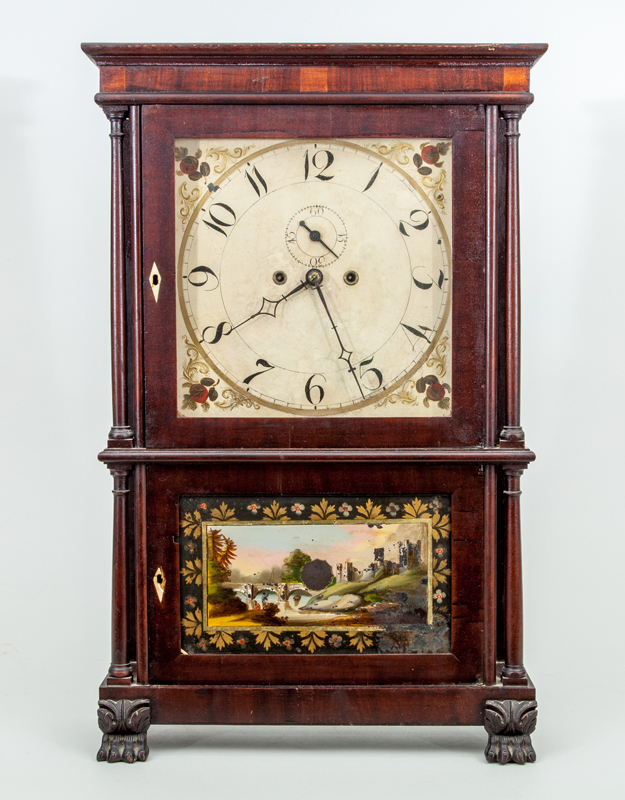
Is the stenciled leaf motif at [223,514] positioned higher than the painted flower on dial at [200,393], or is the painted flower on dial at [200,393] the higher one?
the painted flower on dial at [200,393]

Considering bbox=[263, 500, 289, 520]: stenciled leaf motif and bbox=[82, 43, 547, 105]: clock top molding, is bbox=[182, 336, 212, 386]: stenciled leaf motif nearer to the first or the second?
bbox=[263, 500, 289, 520]: stenciled leaf motif

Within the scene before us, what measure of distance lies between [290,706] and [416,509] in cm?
81

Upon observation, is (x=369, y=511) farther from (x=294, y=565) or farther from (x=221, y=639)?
(x=221, y=639)

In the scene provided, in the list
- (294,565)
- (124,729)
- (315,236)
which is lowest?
(124,729)

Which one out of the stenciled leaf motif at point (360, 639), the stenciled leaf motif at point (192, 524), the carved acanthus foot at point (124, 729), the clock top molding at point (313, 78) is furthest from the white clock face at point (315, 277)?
the carved acanthus foot at point (124, 729)

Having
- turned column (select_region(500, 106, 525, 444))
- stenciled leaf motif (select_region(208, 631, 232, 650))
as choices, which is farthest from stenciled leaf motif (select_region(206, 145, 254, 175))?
stenciled leaf motif (select_region(208, 631, 232, 650))

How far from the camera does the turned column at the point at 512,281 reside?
3436mm

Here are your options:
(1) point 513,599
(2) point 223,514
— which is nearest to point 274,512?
(2) point 223,514

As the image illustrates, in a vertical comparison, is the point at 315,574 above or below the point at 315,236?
below

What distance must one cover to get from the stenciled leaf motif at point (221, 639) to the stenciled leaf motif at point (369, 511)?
2.02ft

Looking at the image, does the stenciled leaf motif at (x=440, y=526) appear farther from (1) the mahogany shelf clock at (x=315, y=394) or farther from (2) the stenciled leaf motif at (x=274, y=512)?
(2) the stenciled leaf motif at (x=274, y=512)

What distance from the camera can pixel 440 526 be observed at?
349 centimetres

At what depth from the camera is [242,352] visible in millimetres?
3482

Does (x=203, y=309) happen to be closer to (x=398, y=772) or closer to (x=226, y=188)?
(x=226, y=188)
